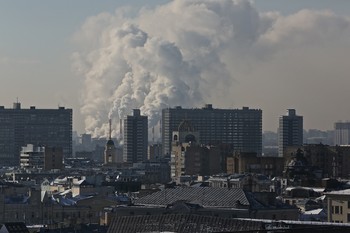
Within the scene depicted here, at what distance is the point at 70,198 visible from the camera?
15050cm

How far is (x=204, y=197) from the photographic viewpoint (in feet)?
360

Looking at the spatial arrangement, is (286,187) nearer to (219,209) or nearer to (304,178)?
(304,178)

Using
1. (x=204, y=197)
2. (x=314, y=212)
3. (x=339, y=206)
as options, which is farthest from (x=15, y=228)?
(x=314, y=212)

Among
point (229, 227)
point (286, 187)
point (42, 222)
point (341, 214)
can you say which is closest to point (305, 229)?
point (229, 227)

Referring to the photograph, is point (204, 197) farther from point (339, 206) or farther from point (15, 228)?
point (15, 228)

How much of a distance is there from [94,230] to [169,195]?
853 centimetres

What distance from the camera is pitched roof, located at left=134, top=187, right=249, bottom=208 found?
4237 inches

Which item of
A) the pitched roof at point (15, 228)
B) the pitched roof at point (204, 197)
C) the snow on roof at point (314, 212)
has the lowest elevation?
the pitched roof at point (15, 228)

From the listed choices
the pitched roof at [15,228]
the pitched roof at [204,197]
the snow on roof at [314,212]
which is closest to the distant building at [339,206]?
the pitched roof at [204,197]

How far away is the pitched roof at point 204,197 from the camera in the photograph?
10762 cm

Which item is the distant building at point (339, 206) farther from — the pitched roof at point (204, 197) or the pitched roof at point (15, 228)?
the pitched roof at point (15, 228)

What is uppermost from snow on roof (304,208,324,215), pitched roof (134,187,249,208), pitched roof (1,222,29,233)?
pitched roof (134,187,249,208)

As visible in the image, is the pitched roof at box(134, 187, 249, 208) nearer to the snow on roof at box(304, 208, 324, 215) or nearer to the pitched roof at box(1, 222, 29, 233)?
the snow on roof at box(304, 208, 324, 215)

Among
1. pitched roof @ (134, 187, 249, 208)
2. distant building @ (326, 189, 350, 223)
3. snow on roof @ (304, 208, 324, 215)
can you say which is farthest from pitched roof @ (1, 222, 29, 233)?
snow on roof @ (304, 208, 324, 215)
